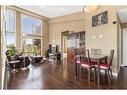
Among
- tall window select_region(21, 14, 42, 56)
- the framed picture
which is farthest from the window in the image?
the framed picture

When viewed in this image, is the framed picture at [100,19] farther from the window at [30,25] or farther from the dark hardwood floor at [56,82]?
the window at [30,25]

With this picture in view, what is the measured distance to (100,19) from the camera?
652 centimetres

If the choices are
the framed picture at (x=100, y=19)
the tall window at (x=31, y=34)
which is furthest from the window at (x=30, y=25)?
the framed picture at (x=100, y=19)

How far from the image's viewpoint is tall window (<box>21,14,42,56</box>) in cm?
1094

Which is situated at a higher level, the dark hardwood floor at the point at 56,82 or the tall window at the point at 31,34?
the tall window at the point at 31,34

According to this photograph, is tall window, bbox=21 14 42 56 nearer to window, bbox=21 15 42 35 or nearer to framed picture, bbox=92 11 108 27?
window, bbox=21 15 42 35

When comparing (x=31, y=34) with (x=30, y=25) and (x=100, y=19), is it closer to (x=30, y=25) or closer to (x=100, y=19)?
(x=30, y=25)

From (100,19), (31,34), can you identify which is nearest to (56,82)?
(100,19)

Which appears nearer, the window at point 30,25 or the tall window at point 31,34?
the tall window at point 31,34

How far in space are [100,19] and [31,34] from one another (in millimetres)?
6659

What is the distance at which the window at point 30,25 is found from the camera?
11.1 meters
